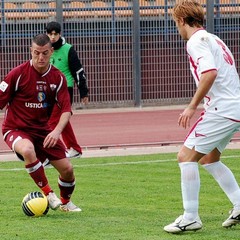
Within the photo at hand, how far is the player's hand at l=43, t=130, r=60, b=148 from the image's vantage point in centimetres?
930

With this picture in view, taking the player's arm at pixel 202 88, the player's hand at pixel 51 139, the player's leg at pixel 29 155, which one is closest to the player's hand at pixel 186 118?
the player's arm at pixel 202 88

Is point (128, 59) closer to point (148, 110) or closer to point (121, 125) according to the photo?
point (148, 110)

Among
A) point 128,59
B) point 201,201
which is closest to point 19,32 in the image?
point 128,59

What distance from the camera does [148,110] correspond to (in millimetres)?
23688

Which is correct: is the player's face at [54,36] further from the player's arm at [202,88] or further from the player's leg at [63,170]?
the player's arm at [202,88]

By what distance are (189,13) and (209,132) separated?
1.04 m

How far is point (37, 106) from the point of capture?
31.7 ft

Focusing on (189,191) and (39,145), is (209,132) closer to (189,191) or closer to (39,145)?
(189,191)

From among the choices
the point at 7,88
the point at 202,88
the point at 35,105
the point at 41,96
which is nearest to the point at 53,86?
the point at 41,96

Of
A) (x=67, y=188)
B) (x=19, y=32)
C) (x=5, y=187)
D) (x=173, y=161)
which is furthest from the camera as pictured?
(x=19, y=32)

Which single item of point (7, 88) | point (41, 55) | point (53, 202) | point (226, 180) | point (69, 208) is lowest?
point (69, 208)

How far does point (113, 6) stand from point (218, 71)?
15820 millimetres

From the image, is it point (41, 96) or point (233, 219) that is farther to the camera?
point (41, 96)

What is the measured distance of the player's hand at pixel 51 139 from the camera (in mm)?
9297
